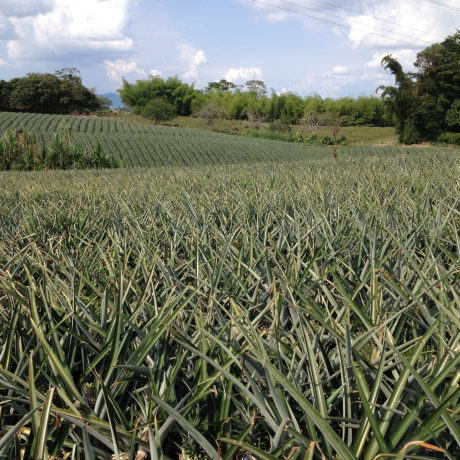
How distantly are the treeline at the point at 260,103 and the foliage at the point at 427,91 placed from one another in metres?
21.1

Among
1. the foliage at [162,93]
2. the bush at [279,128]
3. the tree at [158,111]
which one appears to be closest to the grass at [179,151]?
the bush at [279,128]

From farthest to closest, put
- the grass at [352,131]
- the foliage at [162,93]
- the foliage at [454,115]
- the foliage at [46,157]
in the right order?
1. the foliage at [162,93]
2. the grass at [352,131]
3. the foliage at [454,115]
4. the foliage at [46,157]

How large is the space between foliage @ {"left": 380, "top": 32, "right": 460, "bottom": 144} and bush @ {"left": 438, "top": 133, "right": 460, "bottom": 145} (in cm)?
212

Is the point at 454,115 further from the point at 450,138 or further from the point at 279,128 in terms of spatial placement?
the point at 279,128

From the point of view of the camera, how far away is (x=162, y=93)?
94438 millimetres

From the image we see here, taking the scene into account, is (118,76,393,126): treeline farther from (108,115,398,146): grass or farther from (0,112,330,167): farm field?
(0,112,330,167): farm field

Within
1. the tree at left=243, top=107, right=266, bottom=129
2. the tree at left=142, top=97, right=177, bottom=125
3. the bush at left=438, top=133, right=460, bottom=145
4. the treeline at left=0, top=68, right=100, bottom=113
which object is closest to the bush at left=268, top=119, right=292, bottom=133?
the tree at left=243, top=107, right=266, bottom=129

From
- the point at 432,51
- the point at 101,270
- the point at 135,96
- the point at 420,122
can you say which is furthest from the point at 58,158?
the point at 135,96

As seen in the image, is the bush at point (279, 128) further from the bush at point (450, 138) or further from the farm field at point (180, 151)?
the farm field at point (180, 151)

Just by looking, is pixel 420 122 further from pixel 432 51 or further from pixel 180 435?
pixel 180 435

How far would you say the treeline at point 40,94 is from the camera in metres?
71.1

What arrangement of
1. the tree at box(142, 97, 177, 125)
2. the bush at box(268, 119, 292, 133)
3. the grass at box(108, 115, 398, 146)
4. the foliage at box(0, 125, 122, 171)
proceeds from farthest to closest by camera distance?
the tree at box(142, 97, 177, 125) → the bush at box(268, 119, 292, 133) → the grass at box(108, 115, 398, 146) → the foliage at box(0, 125, 122, 171)

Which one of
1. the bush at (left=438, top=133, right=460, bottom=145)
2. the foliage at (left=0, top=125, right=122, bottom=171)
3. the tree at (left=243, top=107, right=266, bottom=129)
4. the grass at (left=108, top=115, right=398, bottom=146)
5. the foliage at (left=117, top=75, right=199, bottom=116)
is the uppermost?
the foliage at (left=117, top=75, right=199, bottom=116)

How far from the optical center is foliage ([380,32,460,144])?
44.8 m
